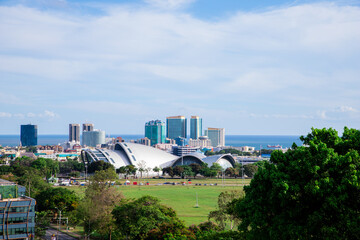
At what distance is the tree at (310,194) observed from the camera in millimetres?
22125

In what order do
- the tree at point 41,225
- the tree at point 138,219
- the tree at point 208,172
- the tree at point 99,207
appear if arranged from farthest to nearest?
the tree at point 208,172 → the tree at point 41,225 → the tree at point 99,207 → the tree at point 138,219

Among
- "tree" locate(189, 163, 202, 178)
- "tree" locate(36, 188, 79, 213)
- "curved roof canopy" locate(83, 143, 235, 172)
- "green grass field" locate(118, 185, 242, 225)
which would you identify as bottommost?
"green grass field" locate(118, 185, 242, 225)

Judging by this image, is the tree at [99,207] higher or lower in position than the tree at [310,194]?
lower

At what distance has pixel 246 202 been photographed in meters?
25.3

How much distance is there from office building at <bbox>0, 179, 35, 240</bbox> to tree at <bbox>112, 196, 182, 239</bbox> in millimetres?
9808

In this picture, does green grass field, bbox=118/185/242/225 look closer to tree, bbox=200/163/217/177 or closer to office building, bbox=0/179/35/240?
office building, bbox=0/179/35/240

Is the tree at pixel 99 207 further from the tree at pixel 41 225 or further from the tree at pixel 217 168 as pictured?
the tree at pixel 217 168

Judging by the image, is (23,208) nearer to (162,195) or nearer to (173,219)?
(173,219)

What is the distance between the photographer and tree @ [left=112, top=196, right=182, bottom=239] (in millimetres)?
37812

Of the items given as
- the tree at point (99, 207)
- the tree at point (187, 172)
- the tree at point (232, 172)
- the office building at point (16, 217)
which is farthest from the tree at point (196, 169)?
the office building at point (16, 217)

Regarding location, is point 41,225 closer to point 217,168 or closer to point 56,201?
point 56,201

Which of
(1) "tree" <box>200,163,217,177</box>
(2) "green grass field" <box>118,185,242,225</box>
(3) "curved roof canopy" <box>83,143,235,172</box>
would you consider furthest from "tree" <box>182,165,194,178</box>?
(2) "green grass field" <box>118,185,242,225</box>

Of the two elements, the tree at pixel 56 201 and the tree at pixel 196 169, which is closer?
the tree at pixel 56 201

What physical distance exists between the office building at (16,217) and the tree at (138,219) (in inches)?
386
